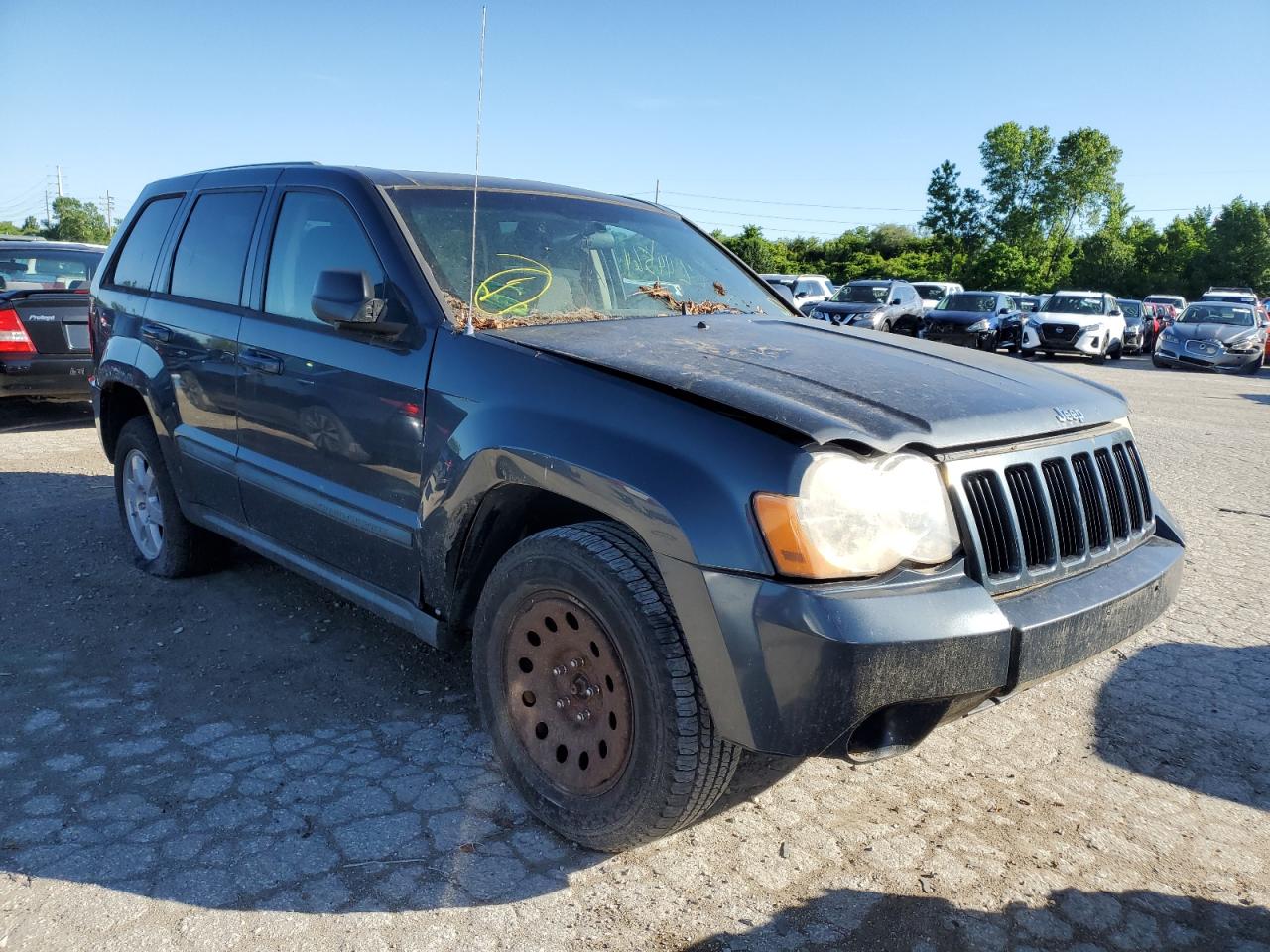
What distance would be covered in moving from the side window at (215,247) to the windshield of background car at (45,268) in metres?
5.60

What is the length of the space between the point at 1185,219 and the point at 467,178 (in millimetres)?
69140

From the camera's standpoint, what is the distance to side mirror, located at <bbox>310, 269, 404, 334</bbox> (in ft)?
9.59

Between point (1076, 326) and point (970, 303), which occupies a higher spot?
point (970, 303)

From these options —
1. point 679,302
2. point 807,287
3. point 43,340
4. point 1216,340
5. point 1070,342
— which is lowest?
point 43,340

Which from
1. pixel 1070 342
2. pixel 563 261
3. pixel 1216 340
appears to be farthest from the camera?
pixel 1070 342

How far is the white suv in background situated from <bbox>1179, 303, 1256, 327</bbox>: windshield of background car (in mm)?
1483

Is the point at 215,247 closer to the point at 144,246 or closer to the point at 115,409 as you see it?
the point at 144,246

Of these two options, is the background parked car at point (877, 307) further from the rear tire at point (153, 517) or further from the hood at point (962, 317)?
the rear tire at point (153, 517)

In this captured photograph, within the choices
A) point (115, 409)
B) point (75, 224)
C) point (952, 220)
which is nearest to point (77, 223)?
point (75, 224)

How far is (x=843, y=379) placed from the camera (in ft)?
8.59

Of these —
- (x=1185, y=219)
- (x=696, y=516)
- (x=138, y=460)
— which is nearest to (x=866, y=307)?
(x=138, y=460)

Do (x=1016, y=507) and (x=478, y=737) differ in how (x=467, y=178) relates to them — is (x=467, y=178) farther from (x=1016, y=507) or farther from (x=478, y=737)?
(x=1016, y=507)

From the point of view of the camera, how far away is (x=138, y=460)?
15.3 feet

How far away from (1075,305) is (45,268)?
21.1 metres
